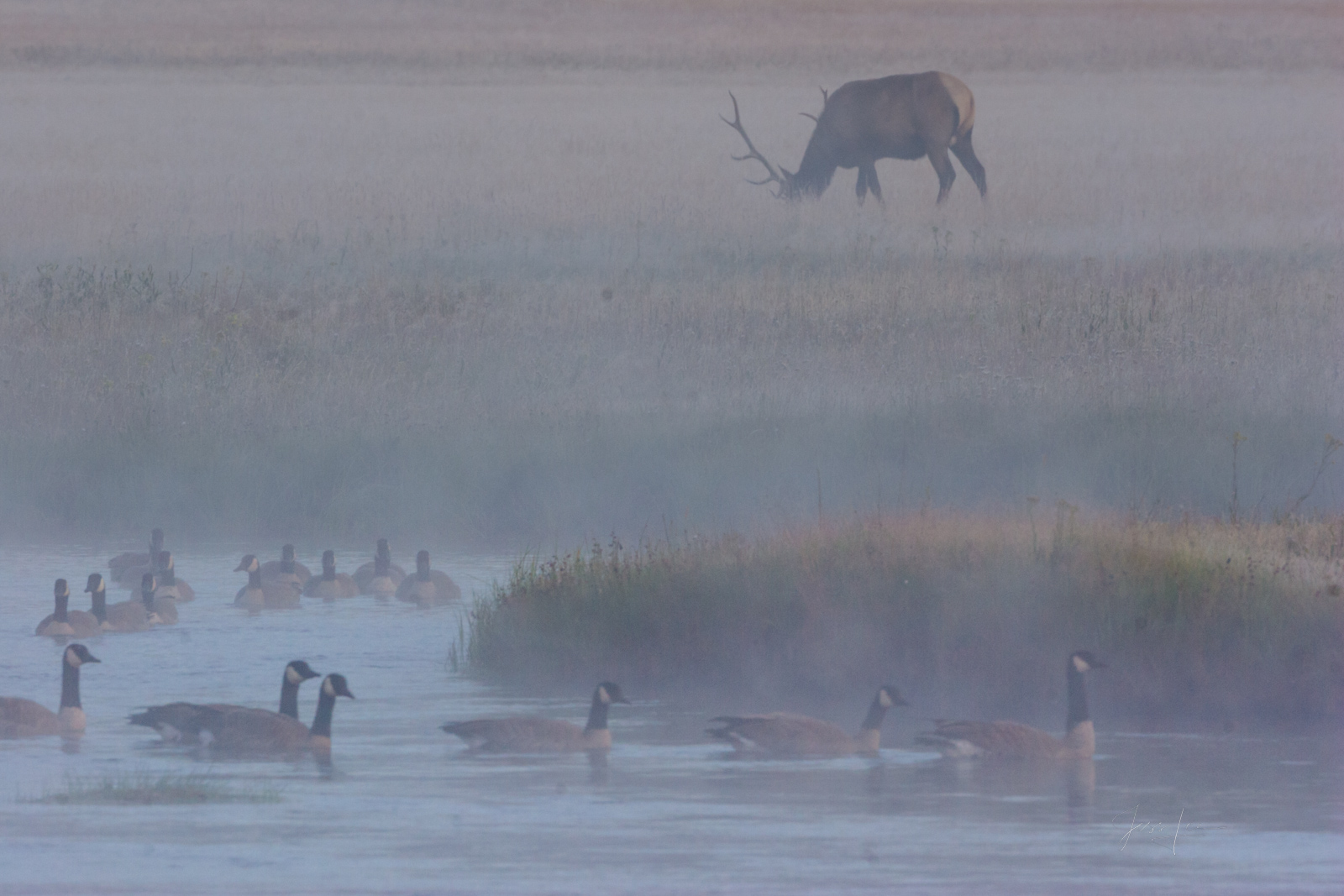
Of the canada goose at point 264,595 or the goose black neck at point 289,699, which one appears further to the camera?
the canada goose at point 264,595

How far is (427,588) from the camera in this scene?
1769 centimetres

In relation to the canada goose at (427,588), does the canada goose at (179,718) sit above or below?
below

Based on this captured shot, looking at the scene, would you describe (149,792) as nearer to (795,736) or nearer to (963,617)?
(795,736)

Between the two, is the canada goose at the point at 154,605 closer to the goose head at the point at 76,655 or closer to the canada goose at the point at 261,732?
the goose head at the point at 76,655

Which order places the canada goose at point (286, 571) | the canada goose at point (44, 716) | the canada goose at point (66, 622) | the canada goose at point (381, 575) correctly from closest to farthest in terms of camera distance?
the canada goose at point (44, 716) → the canada goose at point (66, 622) → the canada goose at point (286, 571) → the canada goose at point (381, 575)

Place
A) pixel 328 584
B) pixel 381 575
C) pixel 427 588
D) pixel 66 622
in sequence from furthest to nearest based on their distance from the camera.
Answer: pixel 381 575, pixel 328 584, pixel 427 588, pixel 66 622

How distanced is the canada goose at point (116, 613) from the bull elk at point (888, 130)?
2108cm

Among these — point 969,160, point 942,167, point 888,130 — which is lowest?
point 942,167

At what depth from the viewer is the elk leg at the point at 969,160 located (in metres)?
37.5

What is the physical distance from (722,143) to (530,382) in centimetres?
2184

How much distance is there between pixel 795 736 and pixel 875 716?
0.45 meters

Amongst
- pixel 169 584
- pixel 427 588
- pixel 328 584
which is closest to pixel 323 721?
pixel 427 588

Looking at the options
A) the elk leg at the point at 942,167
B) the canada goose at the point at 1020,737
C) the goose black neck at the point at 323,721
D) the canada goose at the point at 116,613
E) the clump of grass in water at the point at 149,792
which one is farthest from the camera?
the elk leg at the point at 942,167

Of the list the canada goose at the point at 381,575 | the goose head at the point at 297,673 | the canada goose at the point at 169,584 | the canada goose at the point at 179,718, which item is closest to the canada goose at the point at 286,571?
the canada goose at the point at 381,575
